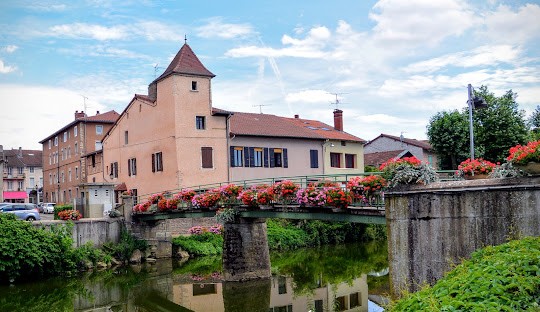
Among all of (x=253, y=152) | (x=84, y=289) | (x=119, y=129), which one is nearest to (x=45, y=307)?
(x=84, y=289)

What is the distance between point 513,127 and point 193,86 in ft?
68.4

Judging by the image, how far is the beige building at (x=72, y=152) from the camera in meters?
57.3

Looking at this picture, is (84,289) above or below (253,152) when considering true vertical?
below

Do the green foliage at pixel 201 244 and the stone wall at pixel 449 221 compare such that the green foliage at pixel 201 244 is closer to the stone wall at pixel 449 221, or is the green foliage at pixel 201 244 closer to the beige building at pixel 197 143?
the beige building at pixel 197 143

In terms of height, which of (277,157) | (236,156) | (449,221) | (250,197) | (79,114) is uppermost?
(79,114)

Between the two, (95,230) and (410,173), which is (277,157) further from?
(410,173)

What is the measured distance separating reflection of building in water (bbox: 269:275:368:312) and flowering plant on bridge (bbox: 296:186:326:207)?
386 centimetres

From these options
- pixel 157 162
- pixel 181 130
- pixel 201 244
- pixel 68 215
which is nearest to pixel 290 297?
pixel 201 244

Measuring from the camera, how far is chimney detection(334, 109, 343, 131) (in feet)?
163

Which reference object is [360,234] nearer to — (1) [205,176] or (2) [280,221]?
(2) [280,221]

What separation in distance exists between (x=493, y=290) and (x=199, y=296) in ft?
59.9

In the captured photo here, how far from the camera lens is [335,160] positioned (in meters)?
46.2

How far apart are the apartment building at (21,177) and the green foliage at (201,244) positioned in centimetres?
5717

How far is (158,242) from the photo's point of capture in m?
34.0
